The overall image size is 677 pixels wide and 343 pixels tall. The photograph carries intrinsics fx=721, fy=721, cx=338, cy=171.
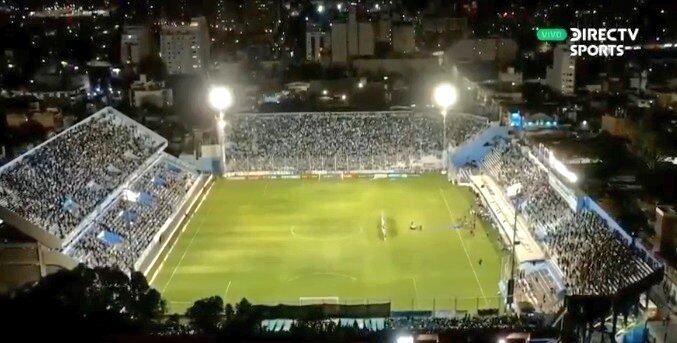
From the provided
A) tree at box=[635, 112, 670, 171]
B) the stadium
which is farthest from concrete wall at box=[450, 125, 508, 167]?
tree at box=[635, 112, 670, 171]

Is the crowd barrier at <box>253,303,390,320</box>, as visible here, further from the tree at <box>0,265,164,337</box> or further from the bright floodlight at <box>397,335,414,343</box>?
the bright floodlight at <box>397,335,414,343</box>

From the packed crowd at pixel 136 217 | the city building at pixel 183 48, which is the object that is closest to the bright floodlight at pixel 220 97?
the packed crowd at pixel 136 217

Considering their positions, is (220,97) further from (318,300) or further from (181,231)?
(318,300)

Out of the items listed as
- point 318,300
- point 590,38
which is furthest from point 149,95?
point 318,300

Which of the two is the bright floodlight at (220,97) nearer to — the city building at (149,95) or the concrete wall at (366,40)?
the city building at (149,95)

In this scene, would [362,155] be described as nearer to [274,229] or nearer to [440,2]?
[274,229]

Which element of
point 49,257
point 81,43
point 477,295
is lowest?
point 477,295

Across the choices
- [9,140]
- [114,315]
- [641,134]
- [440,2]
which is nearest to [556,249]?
[114,315]
